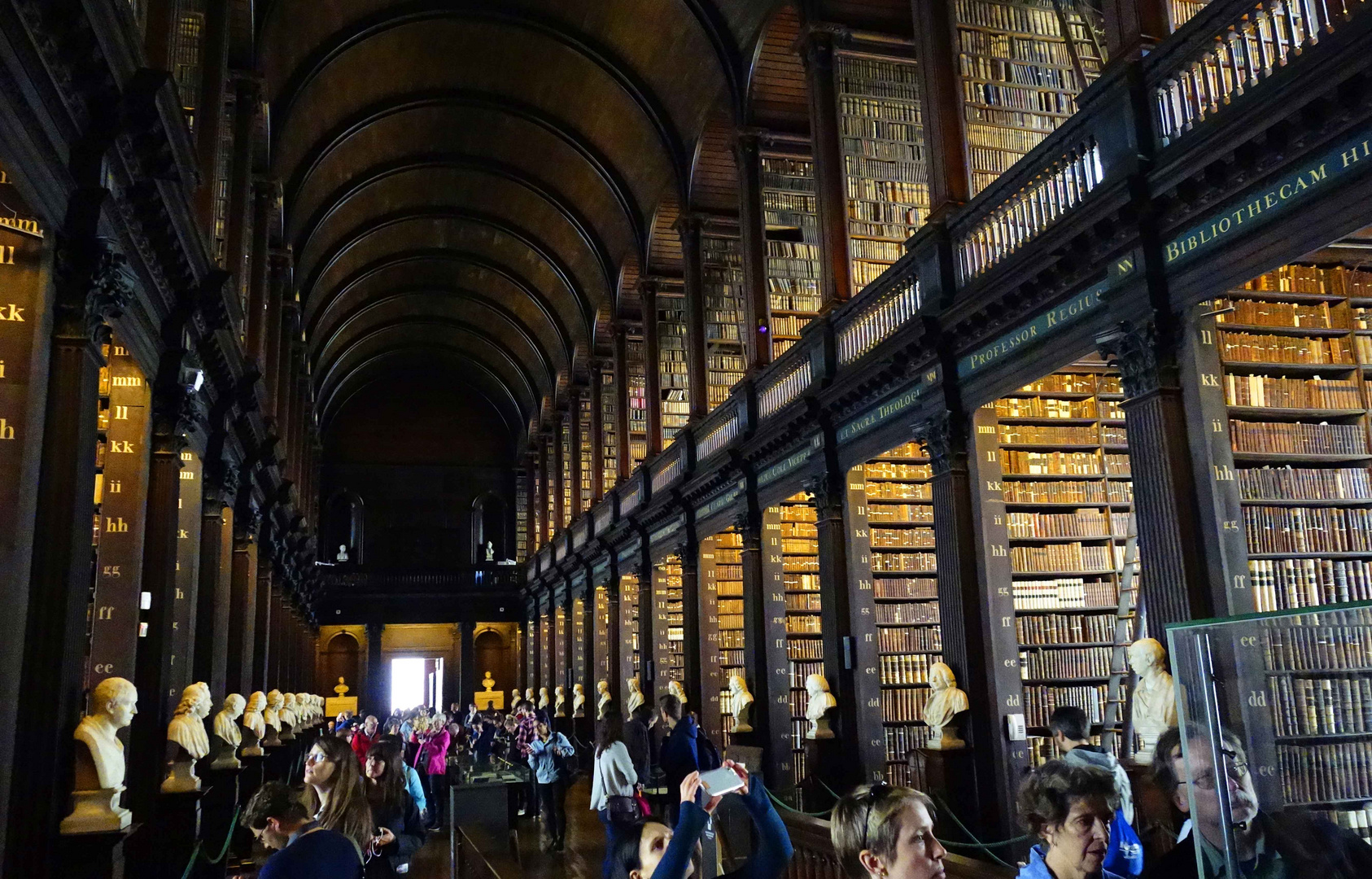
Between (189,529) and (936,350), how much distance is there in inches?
245

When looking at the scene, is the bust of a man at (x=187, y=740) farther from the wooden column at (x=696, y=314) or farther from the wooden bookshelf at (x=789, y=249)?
the wooden column at (x=696, y=314)

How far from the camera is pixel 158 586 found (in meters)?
6.93

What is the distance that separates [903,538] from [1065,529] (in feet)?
6.51

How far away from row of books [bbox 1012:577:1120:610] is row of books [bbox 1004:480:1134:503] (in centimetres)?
61

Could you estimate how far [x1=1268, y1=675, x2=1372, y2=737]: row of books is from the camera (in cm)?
162

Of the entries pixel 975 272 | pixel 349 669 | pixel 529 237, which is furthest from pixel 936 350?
pixel 349 669

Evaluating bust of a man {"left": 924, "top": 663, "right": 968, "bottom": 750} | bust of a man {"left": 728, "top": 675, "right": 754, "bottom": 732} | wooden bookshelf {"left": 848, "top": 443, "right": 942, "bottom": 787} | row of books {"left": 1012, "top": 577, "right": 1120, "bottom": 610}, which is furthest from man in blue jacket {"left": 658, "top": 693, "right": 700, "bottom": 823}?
bust of a man {"left": 728, "top": 675, "right": 754, "bottom": 732}

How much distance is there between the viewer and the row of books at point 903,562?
9406 mm

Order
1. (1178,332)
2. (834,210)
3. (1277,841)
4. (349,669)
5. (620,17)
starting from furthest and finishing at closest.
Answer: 1. (349,669)
2. (620,17)
3. (834,210)
4. (1178,332)
5. (1277,841)

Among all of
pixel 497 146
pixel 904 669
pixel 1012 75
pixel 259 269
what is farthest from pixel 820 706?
pixel 497 146

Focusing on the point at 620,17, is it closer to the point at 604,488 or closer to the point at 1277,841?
the point at 604,488

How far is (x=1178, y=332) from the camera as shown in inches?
212

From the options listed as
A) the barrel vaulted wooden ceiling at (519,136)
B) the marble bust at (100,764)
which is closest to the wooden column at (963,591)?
the barrel vaulted wooden ceiling at (519,136)

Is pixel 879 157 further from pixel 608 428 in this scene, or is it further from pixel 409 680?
pixel 409 680
